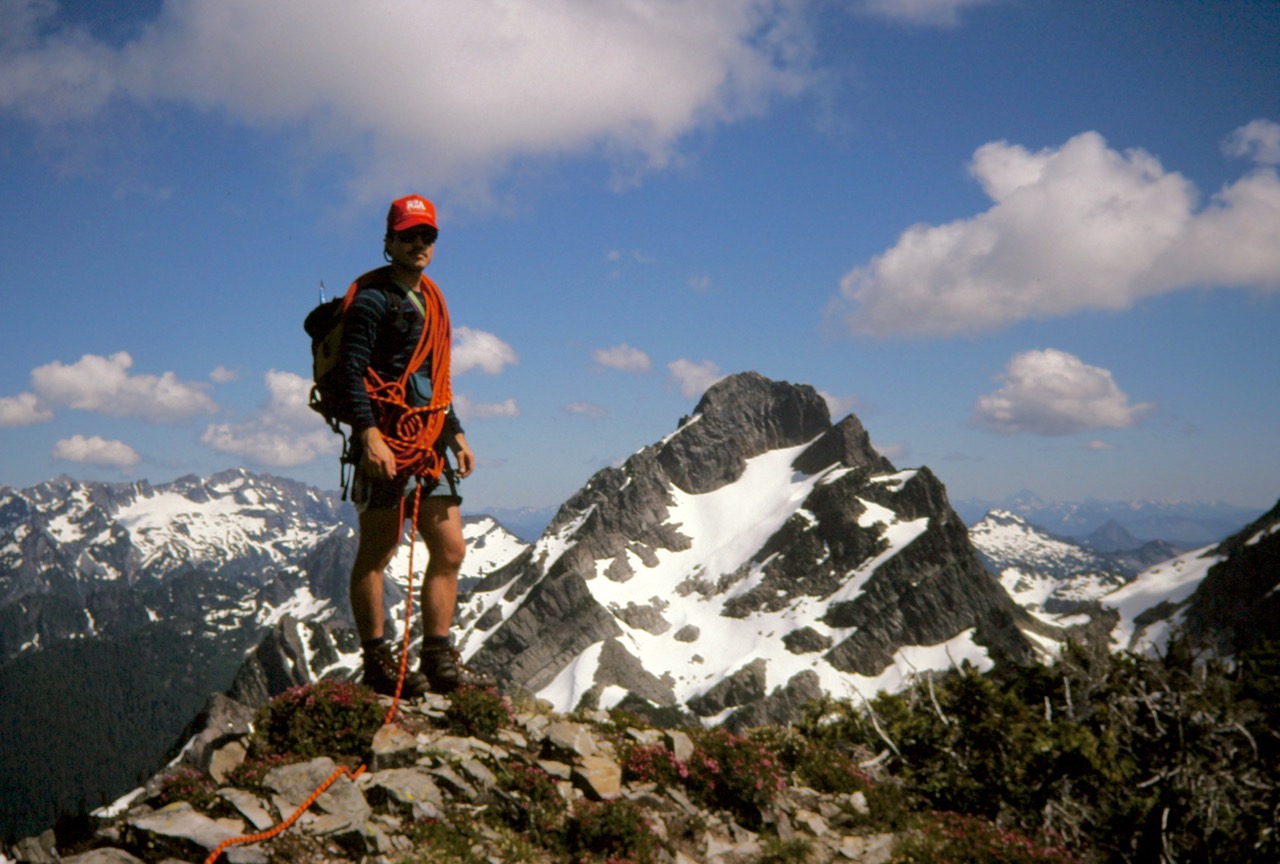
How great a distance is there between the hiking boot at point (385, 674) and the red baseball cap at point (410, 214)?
473 cm

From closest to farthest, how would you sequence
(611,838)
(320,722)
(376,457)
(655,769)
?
(611,838) → (376,457) → (320,722) → (655,769)

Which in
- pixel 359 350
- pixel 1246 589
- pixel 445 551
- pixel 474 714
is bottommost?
pixel 1246 589

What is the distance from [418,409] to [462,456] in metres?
0.89

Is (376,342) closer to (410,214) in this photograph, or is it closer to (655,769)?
(410,214)

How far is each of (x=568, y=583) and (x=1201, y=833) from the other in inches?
7648

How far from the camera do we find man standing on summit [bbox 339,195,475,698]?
7531 mm

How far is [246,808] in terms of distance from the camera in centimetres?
624

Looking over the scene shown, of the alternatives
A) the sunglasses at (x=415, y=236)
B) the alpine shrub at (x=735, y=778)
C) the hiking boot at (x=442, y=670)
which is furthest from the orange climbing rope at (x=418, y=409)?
the alpine shrub at (x=735, y=778)

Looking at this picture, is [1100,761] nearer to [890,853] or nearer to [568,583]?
[890,853]

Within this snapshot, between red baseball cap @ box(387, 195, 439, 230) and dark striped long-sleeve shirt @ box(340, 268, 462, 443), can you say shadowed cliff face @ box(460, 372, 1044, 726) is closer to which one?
dark striped long-sleeve shirt @ box(340, 268, 462, 443)

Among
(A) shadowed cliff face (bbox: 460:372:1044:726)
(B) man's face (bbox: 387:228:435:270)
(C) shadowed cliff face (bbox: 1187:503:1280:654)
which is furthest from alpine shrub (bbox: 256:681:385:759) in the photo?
(C) shadowed cliff face (bbox: 1187:503:1280:654)

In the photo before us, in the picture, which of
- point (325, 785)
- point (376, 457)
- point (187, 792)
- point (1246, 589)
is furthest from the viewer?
point (1246, 589)

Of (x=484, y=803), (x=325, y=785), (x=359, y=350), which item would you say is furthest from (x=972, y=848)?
(x=359, y=350)

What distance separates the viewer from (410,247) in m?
7.87
